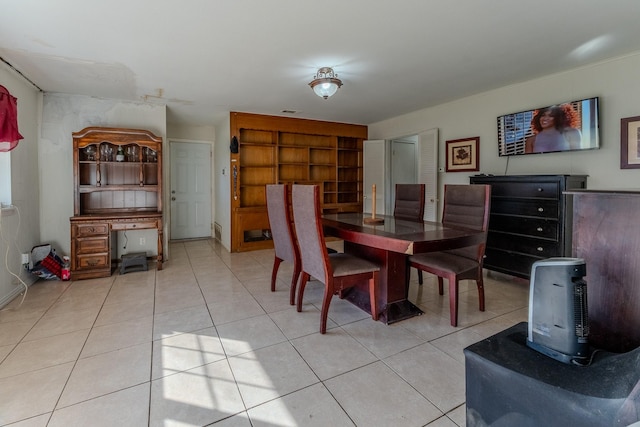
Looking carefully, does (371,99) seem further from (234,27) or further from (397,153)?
(234,27)

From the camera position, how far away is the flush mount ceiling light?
3.09 meters

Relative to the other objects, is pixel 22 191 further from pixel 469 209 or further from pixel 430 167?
pixel 430 167

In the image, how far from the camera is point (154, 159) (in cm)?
437

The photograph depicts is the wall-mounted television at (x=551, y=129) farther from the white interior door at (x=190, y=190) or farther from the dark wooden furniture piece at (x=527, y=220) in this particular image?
the white interior door at (x=190, y=190)

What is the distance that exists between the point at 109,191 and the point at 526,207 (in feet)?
17.0

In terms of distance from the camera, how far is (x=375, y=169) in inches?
225

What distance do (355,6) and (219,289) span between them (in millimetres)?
2821

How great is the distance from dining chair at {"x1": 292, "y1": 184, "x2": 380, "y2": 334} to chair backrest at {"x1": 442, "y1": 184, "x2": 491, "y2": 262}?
36.1 inches

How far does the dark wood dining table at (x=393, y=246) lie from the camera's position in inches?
78.9

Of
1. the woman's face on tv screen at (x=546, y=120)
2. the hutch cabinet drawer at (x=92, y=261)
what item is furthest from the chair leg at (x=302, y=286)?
the woman's face on tv screen at (x=546, y=120)

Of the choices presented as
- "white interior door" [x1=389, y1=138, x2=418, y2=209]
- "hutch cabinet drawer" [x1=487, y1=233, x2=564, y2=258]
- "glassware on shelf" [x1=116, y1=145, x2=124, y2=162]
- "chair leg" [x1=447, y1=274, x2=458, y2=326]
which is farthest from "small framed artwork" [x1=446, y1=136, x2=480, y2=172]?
"glassware on shelf" [x1=116, y1=145, x2=124, y2=162]

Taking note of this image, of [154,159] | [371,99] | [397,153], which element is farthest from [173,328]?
[397,153]

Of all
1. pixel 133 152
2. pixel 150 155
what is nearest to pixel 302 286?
pixel 150 155

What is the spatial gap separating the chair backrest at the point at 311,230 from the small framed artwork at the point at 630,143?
9.46 feet
